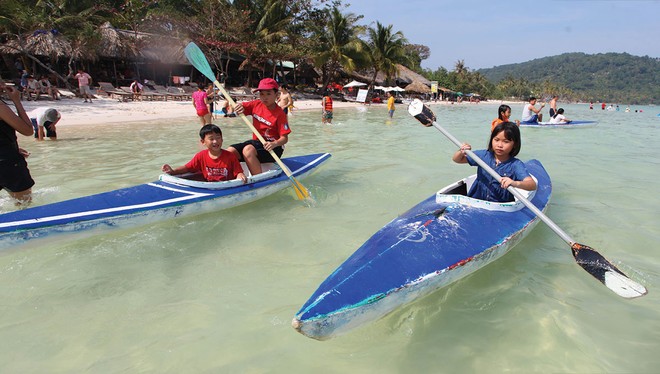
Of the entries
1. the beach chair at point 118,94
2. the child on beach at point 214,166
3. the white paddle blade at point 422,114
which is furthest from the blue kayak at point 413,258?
the beach chair at point 118,94

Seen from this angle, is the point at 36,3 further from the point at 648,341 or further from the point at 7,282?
the point at 648,341

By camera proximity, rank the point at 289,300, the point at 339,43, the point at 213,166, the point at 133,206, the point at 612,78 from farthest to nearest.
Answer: the point at 612,78 < the point at 339,43 < the point at 213,166 < the point at 133,206 < the point at 289,300

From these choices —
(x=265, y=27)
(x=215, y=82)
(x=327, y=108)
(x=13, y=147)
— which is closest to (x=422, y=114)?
(x=215, y=82)

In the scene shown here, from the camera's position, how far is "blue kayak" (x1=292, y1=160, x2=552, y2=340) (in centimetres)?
216

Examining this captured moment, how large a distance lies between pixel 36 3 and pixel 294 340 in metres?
24.5

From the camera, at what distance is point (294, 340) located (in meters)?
2.65

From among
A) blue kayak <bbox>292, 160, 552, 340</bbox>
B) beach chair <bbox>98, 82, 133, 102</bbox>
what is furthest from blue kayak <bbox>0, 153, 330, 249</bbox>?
beach chair <bbox>98, 82, 133, 102</bbox>

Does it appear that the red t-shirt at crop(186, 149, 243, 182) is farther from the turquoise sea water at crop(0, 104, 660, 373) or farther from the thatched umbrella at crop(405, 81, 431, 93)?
the thatched umbrella at crop(405, 81, 431, 93)

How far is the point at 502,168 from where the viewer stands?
12.4 feet

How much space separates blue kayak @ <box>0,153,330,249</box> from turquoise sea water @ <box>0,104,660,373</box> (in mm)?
184

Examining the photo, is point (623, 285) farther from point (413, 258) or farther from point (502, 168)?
point (413, 258)

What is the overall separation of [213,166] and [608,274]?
13.7 ft

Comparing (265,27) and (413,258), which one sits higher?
(265,27)

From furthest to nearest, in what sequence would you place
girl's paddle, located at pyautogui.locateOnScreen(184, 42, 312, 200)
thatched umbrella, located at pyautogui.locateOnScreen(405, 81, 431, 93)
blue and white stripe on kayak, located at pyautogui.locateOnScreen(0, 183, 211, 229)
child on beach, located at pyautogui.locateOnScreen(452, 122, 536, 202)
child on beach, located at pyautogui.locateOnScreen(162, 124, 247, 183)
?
1. thatched umbrella, located at pyautogui.locateOnScreen(405, 81, 431, 93)
2. girl's paddle, located at pyautogui.locateOnScreen(184, 42, 312, 200)
3. child on beach, located at pyautogui.locateOnScreen(162, 124, 247, 183)
4. child on beach, located at pyautogui.locateOnScreen(452, 122, 536, 202)
5. blue and white stripe on kayak, located at pyautogui.locateOnScreen(0, 183, 211, 229)
